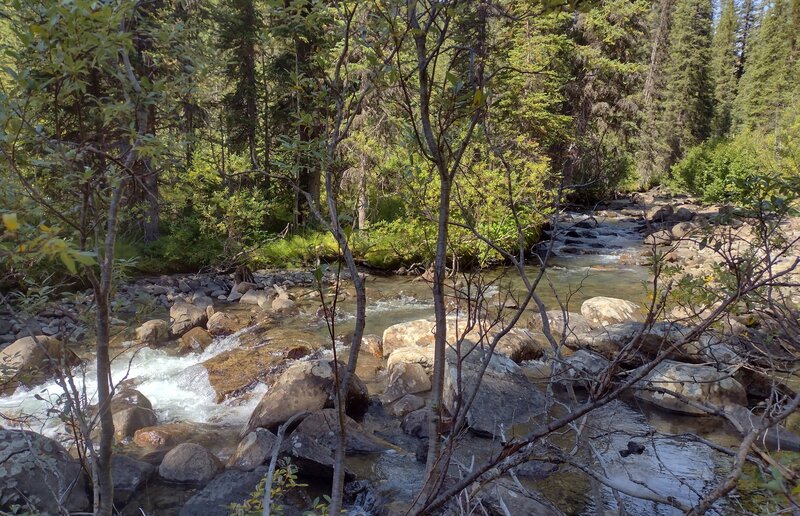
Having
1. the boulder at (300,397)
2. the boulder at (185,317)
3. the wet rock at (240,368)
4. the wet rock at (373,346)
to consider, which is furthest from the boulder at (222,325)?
the boulder at (300,397)

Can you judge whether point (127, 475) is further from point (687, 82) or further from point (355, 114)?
point (687, 82)

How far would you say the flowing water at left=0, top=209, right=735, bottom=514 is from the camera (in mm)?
4531

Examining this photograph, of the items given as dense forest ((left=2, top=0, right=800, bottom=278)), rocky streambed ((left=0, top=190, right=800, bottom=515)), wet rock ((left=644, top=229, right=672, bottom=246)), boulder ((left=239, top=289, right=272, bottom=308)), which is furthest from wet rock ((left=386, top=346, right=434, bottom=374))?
wet rock ((left=644, top=229, right=672, bottom=246))

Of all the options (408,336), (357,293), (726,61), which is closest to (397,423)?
(408,336)

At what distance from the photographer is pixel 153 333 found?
9312mm

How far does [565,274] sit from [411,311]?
534 centimetres

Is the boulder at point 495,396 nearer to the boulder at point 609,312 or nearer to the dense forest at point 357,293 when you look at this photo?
the dense forest at point 357,293

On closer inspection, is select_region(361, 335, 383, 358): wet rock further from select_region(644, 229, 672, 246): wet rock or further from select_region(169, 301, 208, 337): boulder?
select_region(644, 229, 672, 246): wet rock

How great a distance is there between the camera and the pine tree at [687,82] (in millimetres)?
36281

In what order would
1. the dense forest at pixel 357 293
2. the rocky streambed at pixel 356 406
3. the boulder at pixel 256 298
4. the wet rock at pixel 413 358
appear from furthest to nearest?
1. the boulder at pixel 256 298
2. the wet rock at pixel 413 358
3. the rocky streambed at pixel 356 406
4. the dense forest at pixel 357 293

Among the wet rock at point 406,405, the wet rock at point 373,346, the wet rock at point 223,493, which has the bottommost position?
the wet rock at point 406,405

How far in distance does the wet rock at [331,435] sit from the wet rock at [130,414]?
6.89ft

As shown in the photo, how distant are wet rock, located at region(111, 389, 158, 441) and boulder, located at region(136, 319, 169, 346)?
8.44 ft

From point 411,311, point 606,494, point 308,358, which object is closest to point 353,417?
point 308,358
